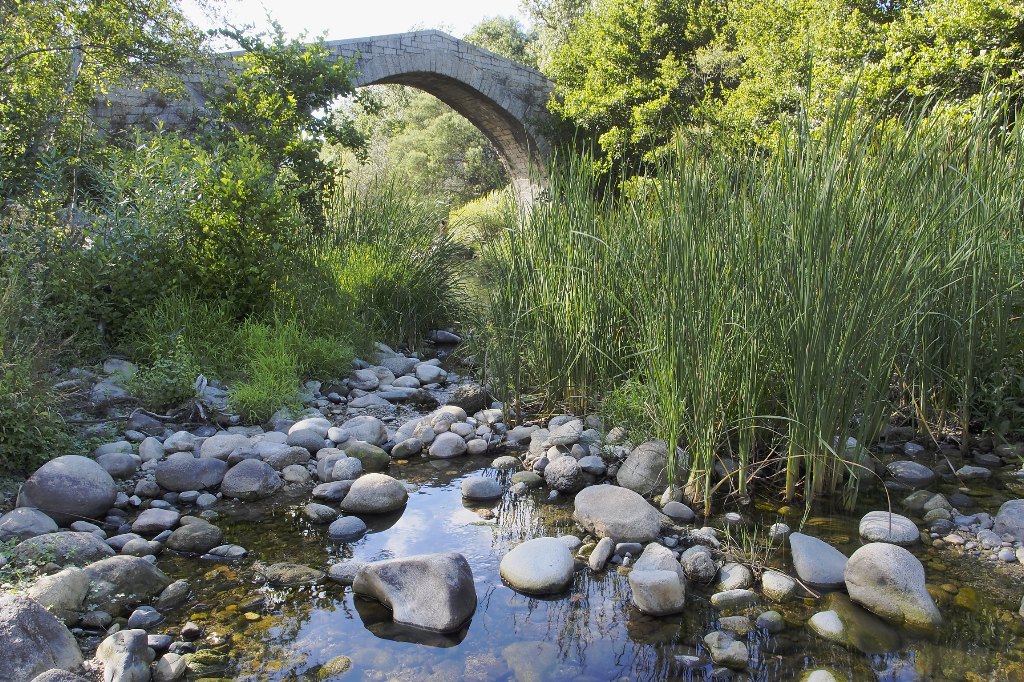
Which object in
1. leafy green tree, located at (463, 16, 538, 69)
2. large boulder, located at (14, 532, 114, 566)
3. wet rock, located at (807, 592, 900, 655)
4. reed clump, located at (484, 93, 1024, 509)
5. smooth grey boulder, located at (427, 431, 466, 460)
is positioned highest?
leafy green tree, located at (463, 16, 538, 69)

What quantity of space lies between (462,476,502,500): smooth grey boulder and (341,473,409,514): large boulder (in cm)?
27

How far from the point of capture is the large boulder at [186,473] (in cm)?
299

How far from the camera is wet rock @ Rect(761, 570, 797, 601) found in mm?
2102

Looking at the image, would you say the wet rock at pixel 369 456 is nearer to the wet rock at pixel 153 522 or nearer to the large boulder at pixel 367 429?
the large boulder at pixel 367 429

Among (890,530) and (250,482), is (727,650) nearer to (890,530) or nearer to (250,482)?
(890,530)

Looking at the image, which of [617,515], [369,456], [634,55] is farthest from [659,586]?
[634,55]

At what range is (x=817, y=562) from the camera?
86.5 inches

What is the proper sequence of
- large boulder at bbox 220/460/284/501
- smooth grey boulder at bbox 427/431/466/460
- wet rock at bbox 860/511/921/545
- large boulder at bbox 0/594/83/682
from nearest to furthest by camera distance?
large boulder at bbox 0/594/83/682 → wet rock at bbox 860/511/921/545 → large boulder at bbox 220/460/284/501 → smooth grey boulder at bbox 427/431/466/460

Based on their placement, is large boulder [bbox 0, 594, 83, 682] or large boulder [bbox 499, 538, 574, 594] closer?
large boulder [bbox 0, 594, 83, 682]

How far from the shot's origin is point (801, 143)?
2.39 metres

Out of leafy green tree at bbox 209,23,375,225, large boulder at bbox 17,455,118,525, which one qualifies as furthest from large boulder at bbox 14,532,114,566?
leafy green tree at bbox 209,23,375,225

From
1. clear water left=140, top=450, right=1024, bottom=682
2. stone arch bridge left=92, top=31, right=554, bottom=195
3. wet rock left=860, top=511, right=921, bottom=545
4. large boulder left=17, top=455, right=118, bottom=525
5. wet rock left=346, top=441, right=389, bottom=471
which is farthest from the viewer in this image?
stone arch bridge left=92, top=31, right=554, bottom=195

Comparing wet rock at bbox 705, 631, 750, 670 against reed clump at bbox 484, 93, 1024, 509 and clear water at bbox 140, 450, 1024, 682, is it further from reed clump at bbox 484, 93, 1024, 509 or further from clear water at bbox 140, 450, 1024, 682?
reed clump at bbox 484, 93, 1024, 509

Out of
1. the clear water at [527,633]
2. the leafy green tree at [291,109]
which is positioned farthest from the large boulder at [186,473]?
the leafy green tree at [291,109]
